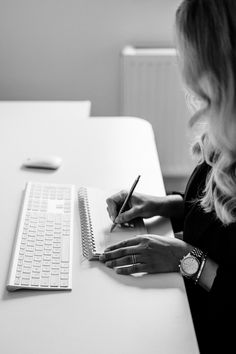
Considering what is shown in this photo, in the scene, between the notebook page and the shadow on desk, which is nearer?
the shadow on desk

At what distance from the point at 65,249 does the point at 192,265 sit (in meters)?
0.27

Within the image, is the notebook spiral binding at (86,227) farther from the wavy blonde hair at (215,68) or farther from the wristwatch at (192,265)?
the wavy blonde hair at (215,68)

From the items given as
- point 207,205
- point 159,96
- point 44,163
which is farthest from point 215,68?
point 159,96

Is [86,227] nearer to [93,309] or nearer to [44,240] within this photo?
[44,240]

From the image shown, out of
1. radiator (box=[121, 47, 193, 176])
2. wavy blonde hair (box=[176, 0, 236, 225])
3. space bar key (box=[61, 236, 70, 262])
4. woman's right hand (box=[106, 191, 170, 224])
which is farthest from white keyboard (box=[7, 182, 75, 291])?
radiator (box=[121, 47, 193, 176])

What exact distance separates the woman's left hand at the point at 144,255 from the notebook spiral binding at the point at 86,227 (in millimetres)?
36

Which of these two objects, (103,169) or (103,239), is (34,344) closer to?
(103,239)

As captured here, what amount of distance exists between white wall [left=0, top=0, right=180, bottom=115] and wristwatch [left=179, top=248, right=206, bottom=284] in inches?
62.4

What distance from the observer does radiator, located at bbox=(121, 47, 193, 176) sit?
2.56m

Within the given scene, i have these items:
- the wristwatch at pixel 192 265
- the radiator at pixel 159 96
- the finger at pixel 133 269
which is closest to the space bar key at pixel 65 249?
the finger at pixel 133 269

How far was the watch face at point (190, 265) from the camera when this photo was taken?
120cm

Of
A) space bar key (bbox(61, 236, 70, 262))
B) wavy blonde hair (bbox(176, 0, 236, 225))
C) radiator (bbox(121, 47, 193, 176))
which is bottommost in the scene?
radiator (bbox(121, 47, 193, 176))

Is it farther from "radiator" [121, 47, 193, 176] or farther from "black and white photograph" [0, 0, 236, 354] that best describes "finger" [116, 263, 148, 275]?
"radiator" [121, 47, 193, 176]

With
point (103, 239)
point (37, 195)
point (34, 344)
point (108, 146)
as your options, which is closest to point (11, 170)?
point (37, 195)
